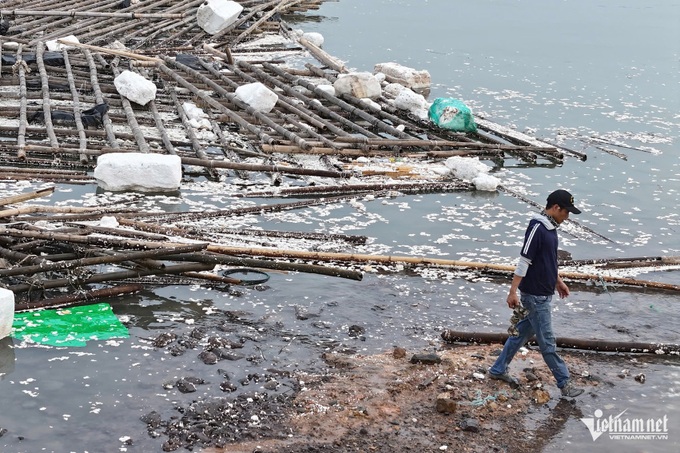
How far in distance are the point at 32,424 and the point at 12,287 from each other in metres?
2.04

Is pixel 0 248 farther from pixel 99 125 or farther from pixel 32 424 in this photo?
pixel 99 125

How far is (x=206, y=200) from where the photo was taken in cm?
1128

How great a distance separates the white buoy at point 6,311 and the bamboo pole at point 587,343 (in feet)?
12.2

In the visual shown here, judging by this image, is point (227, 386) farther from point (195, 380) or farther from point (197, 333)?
point (197, 333)

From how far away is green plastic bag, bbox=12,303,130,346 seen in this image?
729 centimetres

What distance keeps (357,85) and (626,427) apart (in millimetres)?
10576

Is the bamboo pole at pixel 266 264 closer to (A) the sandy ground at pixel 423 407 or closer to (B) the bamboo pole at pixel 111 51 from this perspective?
(A) the sandy ground at pixel 423 407

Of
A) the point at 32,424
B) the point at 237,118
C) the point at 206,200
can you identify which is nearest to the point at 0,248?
the point at 32,424

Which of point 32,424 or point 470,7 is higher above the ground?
point 470,7

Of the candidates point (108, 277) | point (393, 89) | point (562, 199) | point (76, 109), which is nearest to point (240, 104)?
point (76, 109)

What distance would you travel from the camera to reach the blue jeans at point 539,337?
669 cm

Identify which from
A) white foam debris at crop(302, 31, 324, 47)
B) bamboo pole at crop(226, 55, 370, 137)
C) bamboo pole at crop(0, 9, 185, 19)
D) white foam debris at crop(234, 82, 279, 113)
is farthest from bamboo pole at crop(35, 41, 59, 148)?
white foam debris at crop(302, 31, 324, 47)

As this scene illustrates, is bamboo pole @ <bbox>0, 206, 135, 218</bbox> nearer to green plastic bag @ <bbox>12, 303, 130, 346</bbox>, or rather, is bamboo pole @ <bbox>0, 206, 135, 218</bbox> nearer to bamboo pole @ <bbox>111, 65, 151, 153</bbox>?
green plastic bag @ <bbox>12, 303, 130, 346</bbox>

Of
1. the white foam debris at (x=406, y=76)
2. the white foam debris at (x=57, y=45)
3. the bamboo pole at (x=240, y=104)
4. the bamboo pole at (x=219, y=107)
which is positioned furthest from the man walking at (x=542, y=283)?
the white foam debris at (x=57, y=45)
